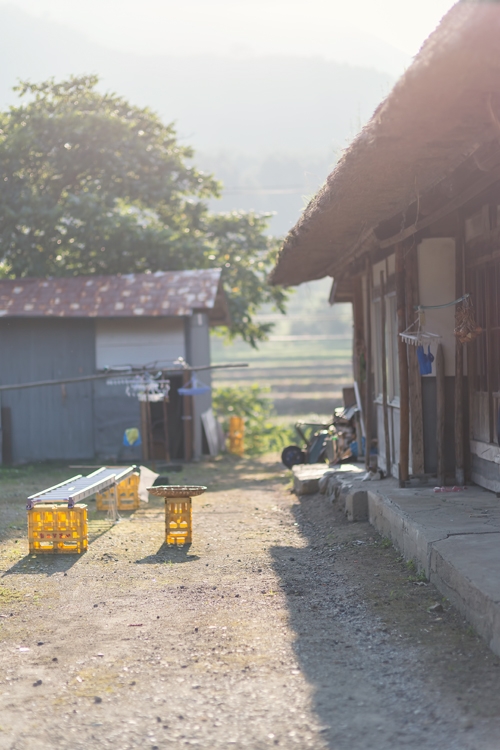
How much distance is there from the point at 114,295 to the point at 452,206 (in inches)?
464

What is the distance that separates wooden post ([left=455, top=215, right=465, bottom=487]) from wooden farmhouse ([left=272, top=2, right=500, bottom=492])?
0.01m

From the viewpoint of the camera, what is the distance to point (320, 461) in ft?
46.6

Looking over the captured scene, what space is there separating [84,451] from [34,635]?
42.3ft

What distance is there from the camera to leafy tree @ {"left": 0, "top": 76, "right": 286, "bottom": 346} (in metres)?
21.9

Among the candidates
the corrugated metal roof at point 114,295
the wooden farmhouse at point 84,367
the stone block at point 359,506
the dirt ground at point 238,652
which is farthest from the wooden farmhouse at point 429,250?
the wooden farmhouse at point 84,367

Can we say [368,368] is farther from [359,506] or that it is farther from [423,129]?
[423,129]

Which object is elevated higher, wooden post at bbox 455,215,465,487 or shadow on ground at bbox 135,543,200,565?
wooden post at bbox 455,215,465,487

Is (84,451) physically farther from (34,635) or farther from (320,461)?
(34,635)

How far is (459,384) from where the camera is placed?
7.79 meters

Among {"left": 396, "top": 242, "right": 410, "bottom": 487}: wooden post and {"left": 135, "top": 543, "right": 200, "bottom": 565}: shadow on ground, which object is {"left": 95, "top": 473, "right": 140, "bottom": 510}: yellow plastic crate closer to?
{"left": 135, "top": 543, "right": 200, "bottom": 565}: shadow on ground

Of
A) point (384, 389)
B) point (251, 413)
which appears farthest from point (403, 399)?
point (251, 413)

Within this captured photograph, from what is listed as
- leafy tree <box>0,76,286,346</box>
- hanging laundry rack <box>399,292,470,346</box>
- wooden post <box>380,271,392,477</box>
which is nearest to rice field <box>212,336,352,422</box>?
leafy tree <box>0,76,286,346</box>

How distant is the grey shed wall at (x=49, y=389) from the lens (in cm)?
1759

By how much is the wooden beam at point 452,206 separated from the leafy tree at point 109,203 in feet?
45.5
